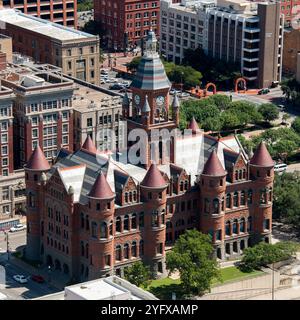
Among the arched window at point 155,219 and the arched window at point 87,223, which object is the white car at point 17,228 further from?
the arched window at point 155,219

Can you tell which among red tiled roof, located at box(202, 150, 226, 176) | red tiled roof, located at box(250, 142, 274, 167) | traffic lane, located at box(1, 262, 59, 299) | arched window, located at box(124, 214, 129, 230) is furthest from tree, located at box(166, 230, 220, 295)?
traffic lane, located at box(1, 262, 59, 299)

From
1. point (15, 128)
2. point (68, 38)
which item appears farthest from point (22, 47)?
point (15, 128)

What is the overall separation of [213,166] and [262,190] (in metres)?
9.17

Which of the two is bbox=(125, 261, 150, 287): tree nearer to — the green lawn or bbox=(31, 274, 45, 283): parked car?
the green lawn

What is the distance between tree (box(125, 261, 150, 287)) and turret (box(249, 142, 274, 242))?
770 inches

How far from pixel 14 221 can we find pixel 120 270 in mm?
26310

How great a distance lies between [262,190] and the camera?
370 ft

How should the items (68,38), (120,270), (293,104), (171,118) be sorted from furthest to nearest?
(293,104), (68,38), (171,118), (120,270)

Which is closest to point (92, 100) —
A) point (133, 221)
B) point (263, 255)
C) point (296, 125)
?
point (133, 221)

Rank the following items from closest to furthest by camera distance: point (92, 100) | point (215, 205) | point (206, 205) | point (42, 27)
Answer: point (215, 205), point (206, 205), point (92, 100), point (42, 27)

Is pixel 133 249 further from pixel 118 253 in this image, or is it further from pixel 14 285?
pixel 14 285

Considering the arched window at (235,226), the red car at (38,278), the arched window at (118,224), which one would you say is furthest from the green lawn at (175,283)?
the red car at (38,278)

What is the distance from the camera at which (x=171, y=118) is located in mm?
111500
